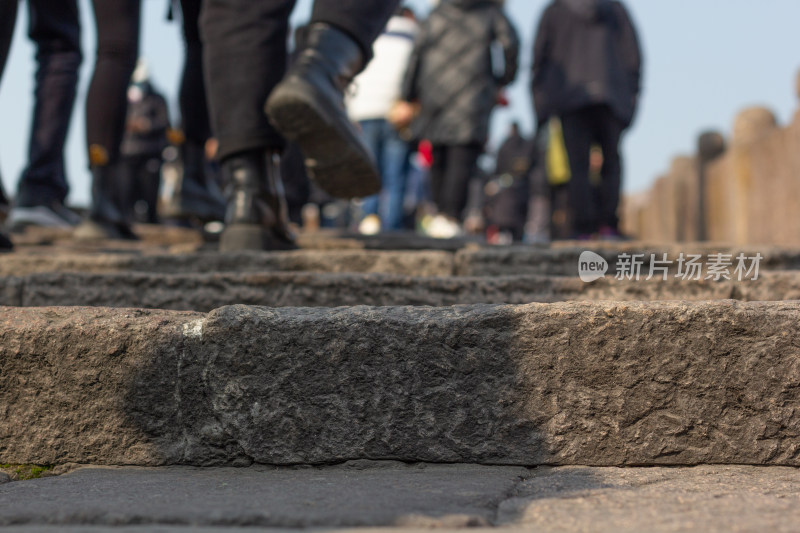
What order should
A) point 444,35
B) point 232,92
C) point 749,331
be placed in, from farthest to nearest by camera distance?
1. point 444,35
2. point 232,92
3. point 749,331

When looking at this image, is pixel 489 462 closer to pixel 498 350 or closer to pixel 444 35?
pixel 498 350

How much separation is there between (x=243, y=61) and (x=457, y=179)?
11.4 feet

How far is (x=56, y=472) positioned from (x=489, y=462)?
0.81m

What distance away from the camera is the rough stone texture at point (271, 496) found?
3.68 ft

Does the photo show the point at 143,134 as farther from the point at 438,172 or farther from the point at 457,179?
the point at 457,179

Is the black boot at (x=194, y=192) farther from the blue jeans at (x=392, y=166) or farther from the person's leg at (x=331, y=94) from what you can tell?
the blue jeans at (x=392, y=166)

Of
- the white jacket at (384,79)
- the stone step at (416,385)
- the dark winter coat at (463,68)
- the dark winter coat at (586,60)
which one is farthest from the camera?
the white jacket at (384,79)

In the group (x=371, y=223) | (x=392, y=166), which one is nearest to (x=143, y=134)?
(x=371, y=223)

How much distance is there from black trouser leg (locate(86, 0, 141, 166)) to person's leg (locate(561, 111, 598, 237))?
9.98 ft

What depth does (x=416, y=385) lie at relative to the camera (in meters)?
1.50

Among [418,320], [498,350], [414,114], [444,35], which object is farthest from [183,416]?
[414,114]

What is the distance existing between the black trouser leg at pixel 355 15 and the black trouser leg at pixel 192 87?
1.55m

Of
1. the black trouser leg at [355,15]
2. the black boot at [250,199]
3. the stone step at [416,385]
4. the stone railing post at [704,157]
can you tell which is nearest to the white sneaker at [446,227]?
→ the black boot at [250,199]

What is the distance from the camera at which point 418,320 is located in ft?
4.95
